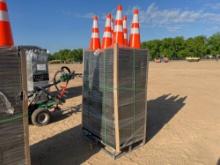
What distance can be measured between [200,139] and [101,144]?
2117 millimetres

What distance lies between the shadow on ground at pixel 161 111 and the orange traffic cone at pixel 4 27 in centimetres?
336

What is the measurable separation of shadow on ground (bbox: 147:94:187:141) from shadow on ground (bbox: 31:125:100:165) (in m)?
1.42

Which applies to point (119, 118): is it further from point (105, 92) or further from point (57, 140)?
point (57, 140)

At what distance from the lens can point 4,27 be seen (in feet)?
8.56

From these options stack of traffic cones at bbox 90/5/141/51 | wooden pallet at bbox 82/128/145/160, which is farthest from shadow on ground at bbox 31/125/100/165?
stack of traffic cones at bbox 90/5/141/51

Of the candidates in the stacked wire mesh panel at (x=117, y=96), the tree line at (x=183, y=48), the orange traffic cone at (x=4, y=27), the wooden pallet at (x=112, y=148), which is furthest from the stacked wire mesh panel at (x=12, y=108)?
the tree line at (x=183, y=48)

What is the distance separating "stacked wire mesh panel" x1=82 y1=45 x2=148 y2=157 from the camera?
3543 millimetres

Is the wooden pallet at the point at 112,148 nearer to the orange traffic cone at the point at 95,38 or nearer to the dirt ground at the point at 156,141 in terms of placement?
the dirt ground at the point at 156,141

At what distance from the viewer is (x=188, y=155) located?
12.6 feet

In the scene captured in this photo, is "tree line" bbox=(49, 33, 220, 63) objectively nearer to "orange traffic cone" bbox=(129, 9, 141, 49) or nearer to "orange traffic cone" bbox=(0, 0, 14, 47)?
"orange traffic cone" bbox=(129, 9, 141, 49)

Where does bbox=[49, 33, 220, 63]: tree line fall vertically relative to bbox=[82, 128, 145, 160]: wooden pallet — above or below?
above

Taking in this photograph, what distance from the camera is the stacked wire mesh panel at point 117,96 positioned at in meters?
3.54

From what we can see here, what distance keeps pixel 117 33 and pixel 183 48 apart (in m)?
66.3

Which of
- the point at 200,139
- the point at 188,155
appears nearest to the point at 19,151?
the point at 188,155
